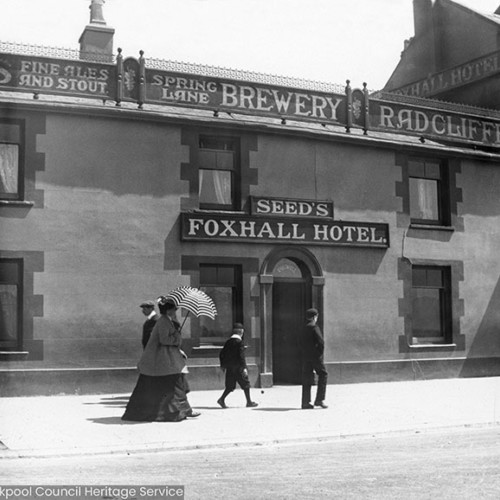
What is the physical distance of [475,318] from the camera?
19.5 meters

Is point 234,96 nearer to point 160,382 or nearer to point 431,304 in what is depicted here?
point 431,304

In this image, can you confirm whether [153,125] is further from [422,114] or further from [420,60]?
[420,60]

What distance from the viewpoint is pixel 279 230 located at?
17156 millimetres

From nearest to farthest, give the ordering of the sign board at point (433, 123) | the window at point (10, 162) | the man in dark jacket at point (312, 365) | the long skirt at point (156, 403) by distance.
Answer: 1. the long skirt at point (156, 403)
2. the man in dark jacket at point (312, 365)
3. the window at point (10, 162)
4. the sign board at point (433, 123)

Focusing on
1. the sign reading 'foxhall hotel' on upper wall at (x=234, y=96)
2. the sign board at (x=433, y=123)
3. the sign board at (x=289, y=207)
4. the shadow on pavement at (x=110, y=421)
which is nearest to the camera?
the shadow on pavement at (x=110, y=421)

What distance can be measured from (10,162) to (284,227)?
5.75 meters

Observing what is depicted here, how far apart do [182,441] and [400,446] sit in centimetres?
265

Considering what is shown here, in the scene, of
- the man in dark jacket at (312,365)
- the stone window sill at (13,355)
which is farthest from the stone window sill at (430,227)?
the stone window sill at (13,355)

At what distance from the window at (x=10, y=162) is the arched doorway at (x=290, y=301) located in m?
5.56

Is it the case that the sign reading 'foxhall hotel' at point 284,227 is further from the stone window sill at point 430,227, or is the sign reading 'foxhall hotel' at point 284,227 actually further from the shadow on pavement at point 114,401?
the shadow on pavement at point 114,401

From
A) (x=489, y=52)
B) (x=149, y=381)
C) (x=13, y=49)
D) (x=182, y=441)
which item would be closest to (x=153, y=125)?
(x=13, y=49)

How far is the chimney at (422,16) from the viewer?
90.4 feet

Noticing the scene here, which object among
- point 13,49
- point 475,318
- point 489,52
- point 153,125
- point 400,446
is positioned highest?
point 489,52

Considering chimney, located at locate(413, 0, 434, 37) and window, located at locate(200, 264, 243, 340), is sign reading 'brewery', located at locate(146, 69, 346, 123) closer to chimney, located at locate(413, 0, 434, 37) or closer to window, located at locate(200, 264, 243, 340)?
window, located at locate(200, 264, 243, 340)
